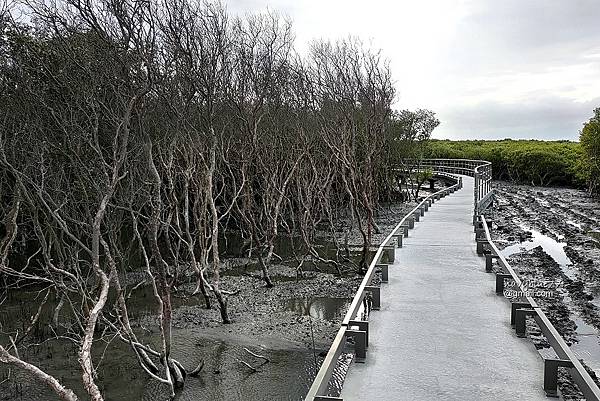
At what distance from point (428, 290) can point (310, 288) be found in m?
8.37

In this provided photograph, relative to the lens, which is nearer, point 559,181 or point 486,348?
point 486,348

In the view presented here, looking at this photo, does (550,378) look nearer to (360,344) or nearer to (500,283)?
(360,344)

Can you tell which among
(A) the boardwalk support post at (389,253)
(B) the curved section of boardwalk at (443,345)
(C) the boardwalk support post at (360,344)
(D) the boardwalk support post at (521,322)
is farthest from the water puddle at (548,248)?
(C) the boardwalk support post at (360,344)

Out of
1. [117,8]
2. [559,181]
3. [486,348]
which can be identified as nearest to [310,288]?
[117,8]

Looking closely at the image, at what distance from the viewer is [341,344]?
16.1ft

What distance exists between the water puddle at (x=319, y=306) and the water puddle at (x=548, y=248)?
7.41 m

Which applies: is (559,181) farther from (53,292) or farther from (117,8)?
(117,8)

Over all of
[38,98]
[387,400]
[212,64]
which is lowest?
[387,400]

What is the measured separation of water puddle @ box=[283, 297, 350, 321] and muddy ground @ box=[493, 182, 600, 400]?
4.46m

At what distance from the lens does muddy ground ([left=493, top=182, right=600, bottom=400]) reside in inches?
439

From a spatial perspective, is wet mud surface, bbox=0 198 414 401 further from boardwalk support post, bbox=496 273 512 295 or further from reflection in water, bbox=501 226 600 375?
reflection in water, bbox=501 226 600 375

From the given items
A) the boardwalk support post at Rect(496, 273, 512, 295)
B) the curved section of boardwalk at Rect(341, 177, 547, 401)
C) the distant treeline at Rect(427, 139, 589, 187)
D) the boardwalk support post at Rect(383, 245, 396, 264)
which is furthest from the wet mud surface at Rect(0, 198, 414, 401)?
the distant treeline at Rect(427, 139, 589, 187)

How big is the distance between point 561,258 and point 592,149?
19.9 metres

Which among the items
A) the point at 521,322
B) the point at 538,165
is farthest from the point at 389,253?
the point at 538,165
